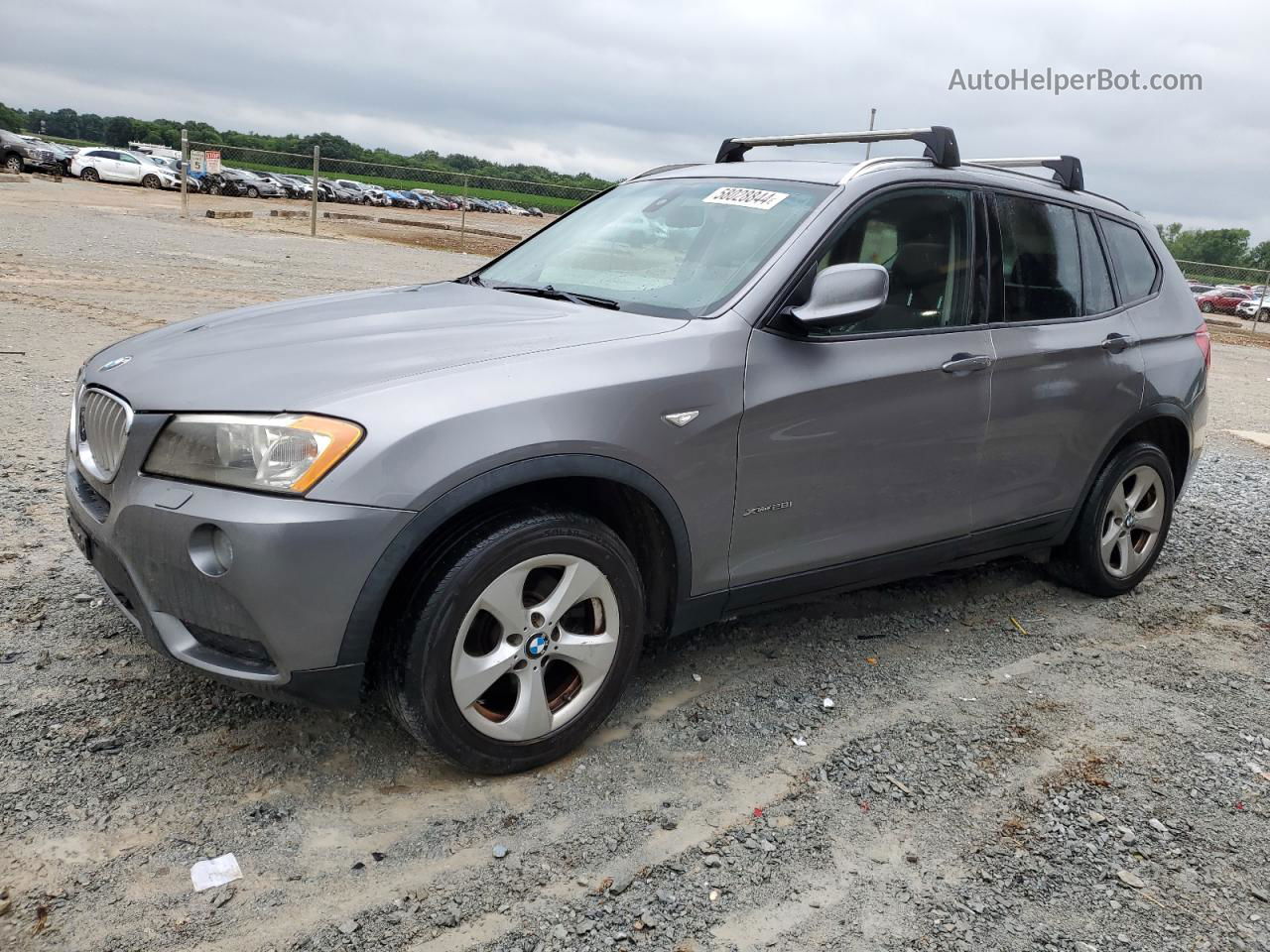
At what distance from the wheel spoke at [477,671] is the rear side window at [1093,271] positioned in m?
2.94

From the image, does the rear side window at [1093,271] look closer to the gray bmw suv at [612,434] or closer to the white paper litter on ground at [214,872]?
the gray bmw suv at [612,434]

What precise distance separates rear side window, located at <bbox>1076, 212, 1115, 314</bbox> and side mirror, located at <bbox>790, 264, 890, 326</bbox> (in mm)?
1603

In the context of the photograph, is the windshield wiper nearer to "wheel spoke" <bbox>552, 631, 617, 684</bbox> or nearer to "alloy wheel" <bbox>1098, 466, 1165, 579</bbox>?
"wheel spoke" <bbox>552, 631, 617, 684</bbox>

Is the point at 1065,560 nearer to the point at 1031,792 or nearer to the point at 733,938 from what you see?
the point at 1031,792

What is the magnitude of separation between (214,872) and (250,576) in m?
0.72

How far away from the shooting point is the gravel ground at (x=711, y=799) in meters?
2.51

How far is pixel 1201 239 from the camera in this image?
81.3m

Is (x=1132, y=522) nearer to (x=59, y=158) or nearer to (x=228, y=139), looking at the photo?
(x=59, y=158)

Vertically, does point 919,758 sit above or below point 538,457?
below

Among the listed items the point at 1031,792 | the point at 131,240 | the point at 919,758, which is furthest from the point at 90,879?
the point at 131,240

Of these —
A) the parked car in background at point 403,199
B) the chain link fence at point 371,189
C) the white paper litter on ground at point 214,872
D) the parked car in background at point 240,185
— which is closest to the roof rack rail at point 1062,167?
the white paper litter on ground at point 214,872

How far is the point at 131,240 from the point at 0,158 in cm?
2938

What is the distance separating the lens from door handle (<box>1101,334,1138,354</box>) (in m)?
4.41

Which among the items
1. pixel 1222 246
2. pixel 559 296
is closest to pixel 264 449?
pixel 559 296
